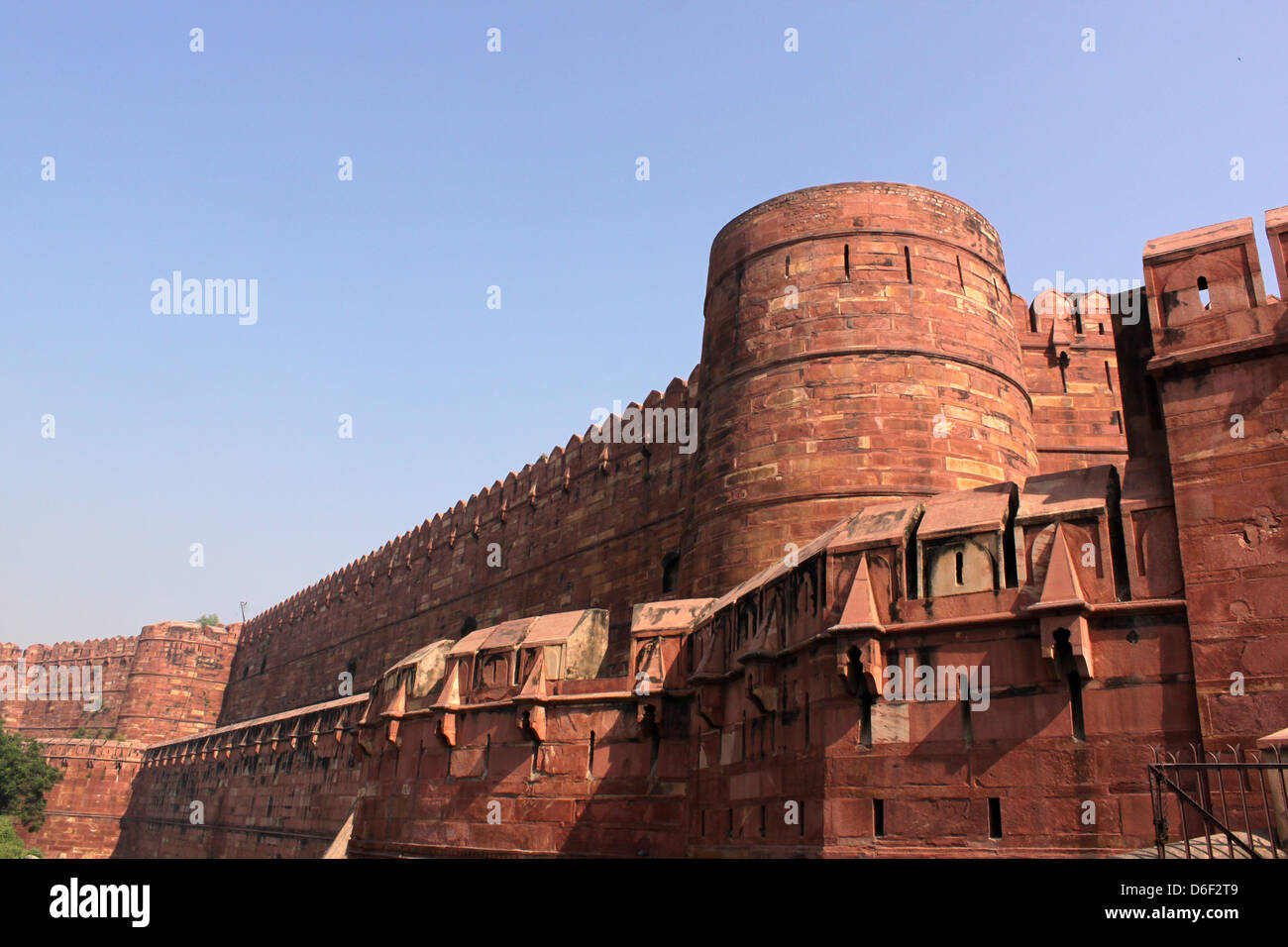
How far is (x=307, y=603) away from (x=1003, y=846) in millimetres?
33428

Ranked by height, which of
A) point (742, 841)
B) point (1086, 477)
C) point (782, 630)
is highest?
point (1086, 477)

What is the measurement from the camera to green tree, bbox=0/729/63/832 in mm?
34500

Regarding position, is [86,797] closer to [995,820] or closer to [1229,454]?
[995,820]

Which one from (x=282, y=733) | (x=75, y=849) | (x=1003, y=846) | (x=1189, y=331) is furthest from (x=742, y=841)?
(x=75, y=849)

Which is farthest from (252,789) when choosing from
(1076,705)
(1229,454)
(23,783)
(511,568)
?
(1229,454)

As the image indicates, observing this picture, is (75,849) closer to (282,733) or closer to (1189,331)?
(282,733)

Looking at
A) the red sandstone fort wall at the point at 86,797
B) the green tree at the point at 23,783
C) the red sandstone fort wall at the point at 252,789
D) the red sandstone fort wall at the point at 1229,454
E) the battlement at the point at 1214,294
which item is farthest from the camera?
the red sandstone fort wall at the point at 86,797

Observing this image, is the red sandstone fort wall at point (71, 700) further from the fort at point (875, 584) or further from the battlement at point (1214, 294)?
the battlement at point (1214, 294)

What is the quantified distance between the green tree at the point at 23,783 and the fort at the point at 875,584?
18.1 meters

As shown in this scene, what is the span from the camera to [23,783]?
34.8 m

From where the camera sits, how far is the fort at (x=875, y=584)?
6.15 meters

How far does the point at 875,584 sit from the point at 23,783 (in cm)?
3729

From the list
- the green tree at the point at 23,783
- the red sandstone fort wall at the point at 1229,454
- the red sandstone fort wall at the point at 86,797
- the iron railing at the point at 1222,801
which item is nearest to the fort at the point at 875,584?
the red sandstone fort wall at the point at 1229,454

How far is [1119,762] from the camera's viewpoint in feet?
19.6
